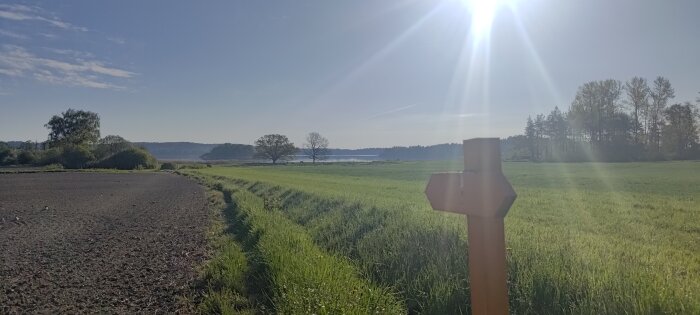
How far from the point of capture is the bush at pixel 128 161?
90562 mm

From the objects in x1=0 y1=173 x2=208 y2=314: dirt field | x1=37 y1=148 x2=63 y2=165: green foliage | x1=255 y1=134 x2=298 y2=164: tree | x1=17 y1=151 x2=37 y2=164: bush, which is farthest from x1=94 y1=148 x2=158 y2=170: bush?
x1=0 y1=173 x2=208 y2=314: dirt field

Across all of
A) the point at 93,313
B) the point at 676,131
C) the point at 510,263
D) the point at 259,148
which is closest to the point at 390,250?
the point at 510,263

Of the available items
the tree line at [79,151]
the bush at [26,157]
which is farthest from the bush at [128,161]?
the bush at [26,157]

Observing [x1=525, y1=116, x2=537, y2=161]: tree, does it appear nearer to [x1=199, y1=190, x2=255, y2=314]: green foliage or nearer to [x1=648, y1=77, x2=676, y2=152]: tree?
[x1=648, y1=77, x2=676, y2=152]: tree

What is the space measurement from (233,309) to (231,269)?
159cm

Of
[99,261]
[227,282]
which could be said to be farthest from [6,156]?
[227,282]

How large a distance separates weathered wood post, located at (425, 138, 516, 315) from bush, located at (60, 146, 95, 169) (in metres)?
103

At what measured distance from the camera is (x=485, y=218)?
1963 mm

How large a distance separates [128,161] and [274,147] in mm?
A: 56242

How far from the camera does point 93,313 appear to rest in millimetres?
5492

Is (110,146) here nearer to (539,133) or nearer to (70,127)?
(70,127)

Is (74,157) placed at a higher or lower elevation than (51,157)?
lower

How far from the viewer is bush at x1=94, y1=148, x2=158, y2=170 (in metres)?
90.6

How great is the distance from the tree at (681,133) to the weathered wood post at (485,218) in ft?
267
